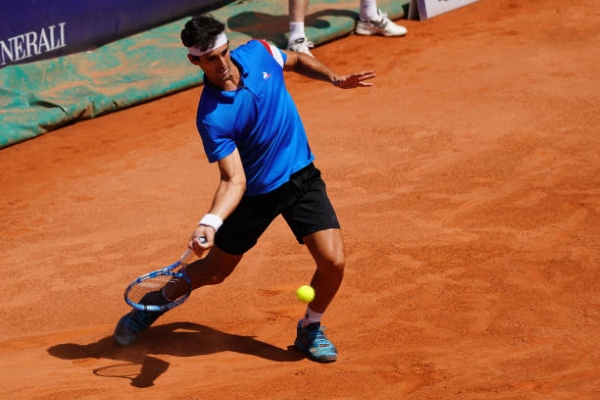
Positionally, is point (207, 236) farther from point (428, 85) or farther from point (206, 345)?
point (428, 85)

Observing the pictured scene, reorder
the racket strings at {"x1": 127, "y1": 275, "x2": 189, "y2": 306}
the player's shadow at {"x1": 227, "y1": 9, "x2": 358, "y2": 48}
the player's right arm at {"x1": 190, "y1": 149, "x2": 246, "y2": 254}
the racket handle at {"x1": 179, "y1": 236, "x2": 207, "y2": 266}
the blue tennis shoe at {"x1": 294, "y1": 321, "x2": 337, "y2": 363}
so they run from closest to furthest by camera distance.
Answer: the racket handle at {"x1": 179, "y1": 236, "x2": 207, "y2": 266}, the player's right arm at {"x1": 190, "y1": 149, "x2": 246, "y2": 254}, the blue tennis shoe at {"x1": 294, "y1": 321, "x2": 337, "y2": 363}, the racket strings at {"x1": 127, "y1": 275, "x2": 189, "y2": 306}, the player's shadow at {"x1": 227, "y1": 9, "x2": 358, "y2": 48}

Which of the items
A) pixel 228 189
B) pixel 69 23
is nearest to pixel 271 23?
pixel 69 23

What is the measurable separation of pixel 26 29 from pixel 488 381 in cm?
742

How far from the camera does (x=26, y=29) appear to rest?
1080 centimetres

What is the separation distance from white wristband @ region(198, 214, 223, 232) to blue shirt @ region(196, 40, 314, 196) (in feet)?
1.34

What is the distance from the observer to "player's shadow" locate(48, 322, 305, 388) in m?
5.86

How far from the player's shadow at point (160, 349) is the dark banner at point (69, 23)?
17.9 ft

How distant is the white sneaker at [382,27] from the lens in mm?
12047

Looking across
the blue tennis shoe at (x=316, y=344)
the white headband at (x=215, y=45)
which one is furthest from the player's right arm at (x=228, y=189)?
the blue tennis shoe at (x=316, y=344)

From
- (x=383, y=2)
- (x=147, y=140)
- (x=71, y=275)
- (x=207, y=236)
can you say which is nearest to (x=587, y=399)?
(x=207, y=236)

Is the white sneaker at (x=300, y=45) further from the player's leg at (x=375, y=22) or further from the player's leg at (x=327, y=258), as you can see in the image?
the player's leg at (x=327, y=258)

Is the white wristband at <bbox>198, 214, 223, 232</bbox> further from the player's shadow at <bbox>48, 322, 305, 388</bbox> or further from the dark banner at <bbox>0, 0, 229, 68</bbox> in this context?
the dark banner at <bbox>0, 0, 229, 68</bbox>

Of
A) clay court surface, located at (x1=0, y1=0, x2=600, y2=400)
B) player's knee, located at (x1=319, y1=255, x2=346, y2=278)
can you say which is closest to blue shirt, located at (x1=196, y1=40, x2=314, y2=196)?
player's knee, located at (x1=319, y1=255, x2=346, y2=278)

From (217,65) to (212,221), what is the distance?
2.95ft
